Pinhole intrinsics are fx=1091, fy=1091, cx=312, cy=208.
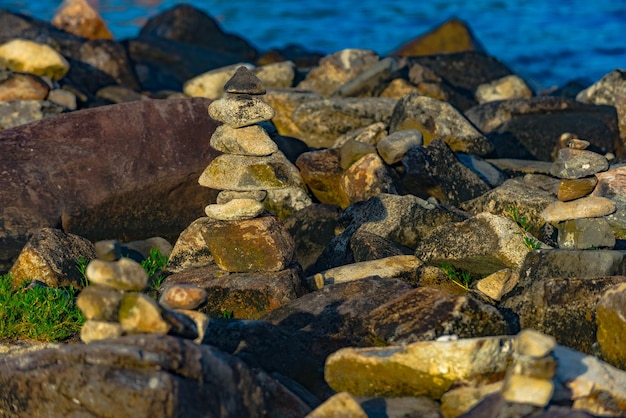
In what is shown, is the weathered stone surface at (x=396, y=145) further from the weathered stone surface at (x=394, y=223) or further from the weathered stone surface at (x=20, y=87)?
the weathered stone surface at (x=20, y=87)

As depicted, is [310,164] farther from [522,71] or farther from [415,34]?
[415,34]

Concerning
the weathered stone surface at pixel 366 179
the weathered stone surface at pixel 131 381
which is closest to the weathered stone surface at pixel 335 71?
the weathered stone surface at pixel 366 179

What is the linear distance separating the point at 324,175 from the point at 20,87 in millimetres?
5162

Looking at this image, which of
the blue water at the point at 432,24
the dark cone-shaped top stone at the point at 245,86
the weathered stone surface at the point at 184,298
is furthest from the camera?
the blue water at the point at 432,24

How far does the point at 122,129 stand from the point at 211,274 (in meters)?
3.05

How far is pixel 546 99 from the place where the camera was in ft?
51.7

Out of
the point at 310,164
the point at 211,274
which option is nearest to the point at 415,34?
the point at 310,164

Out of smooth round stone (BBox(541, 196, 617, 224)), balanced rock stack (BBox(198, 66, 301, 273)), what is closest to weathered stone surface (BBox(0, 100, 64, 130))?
balanced rock stack (BBox(198, 66, 301, 273))

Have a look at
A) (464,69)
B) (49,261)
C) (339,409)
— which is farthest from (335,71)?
(339,409)

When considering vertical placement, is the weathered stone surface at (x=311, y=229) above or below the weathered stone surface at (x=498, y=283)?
below

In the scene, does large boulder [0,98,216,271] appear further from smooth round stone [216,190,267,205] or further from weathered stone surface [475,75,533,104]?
weathered stone surface [475,75,533,104]

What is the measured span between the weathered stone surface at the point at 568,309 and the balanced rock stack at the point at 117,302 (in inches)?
122

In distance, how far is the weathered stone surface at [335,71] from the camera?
1798 cm

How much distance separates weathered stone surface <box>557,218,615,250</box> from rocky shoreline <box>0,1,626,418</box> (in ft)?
0.06
